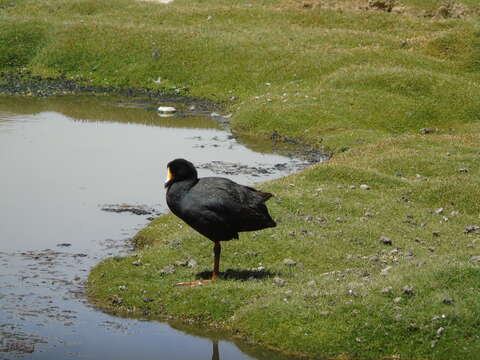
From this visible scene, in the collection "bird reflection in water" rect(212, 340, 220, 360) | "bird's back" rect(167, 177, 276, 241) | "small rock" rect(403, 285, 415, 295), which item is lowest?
"bird reflection in water" rect(212, 340, 220, 360)

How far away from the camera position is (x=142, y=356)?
16.0 m

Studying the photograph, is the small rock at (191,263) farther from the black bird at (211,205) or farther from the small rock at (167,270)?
the black bird at (211,205)

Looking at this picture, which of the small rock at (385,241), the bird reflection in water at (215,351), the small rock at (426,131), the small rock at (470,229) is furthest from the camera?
the small rock at (426,131)

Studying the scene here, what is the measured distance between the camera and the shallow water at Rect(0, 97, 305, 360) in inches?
655

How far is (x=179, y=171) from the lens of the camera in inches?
710

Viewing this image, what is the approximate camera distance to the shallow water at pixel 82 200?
1664 centimetres

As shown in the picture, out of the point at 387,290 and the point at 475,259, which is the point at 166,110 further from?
the point at 387,290

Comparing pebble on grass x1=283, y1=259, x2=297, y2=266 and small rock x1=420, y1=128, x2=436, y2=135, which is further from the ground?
pebble on grass x1=283, y1=259, x2=297, y2=266

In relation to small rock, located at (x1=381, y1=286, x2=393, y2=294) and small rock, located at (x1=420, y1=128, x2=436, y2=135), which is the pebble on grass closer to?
small rock, located at (x1=381, y1=286, x2=393, y2=294)

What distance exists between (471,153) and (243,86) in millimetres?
19238

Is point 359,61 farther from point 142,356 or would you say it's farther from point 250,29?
point 142,356

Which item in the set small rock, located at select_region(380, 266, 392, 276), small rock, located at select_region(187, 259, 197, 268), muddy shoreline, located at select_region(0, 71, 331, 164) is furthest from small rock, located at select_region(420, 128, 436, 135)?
small rock, located at select_region(187, 259, 197, 268)

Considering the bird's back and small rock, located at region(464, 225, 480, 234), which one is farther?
small rock, located at region(464, 225, 480, 234)

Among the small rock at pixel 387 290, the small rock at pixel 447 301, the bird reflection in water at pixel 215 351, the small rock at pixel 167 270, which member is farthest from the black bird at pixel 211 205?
the small rock at pixel 447 301
